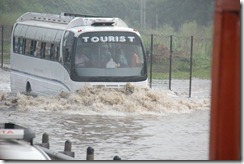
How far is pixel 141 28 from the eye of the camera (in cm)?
1398

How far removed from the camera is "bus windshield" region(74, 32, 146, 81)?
13.7 meters

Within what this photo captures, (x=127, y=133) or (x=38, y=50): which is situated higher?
(x=38, y=50)

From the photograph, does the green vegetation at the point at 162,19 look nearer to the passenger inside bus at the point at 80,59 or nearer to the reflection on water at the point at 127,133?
the passenger inside bus at the point at 80,59

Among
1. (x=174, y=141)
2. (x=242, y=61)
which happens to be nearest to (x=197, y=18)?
(x=174, y=141)

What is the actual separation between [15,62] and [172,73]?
2.61 m

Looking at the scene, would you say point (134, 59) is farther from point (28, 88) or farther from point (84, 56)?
point (28, 88)

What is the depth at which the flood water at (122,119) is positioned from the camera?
32.3 feet

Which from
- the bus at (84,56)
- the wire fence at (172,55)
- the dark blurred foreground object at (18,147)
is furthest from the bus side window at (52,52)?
the dark blurred foreground object at (18,147)

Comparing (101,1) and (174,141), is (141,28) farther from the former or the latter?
(174,141)

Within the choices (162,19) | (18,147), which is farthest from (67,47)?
(18,147)

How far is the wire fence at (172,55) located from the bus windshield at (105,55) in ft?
1.50

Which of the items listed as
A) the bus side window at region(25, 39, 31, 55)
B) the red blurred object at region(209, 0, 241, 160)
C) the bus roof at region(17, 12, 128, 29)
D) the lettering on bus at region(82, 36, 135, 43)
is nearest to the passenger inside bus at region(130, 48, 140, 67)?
the lettering on bus at region(82, 36, 135, 43)

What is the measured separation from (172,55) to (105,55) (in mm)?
1791

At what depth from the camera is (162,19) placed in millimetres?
11586
